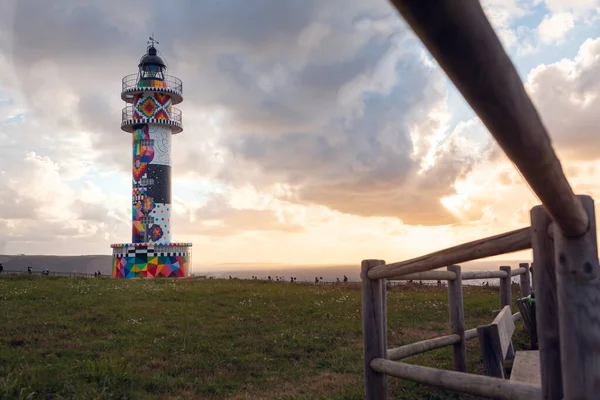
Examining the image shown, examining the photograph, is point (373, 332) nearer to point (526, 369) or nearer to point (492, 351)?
point (492, 351)

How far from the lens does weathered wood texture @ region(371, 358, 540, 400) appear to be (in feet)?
10.7

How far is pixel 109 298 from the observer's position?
647 inches

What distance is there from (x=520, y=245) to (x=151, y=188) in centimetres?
3623

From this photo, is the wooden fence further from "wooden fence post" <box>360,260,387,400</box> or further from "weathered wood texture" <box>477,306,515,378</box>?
"weathered wood texture" <box>477,306,515,378</box>

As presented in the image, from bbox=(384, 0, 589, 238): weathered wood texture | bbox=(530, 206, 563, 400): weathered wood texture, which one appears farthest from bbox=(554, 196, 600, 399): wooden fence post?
bbox=(384, 0, 589, 238): weathered wood texture

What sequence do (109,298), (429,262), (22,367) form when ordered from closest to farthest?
(429,262)
(22,367)
(109,298)

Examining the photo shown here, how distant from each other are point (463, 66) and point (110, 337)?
10.7 metres

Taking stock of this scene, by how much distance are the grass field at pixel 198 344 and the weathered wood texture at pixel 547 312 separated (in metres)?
3.98

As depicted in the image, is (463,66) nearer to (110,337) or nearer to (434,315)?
(110,337)

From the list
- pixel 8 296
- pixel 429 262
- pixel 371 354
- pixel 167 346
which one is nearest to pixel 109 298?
pixel 8 296

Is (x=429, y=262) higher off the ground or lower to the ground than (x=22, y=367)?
higher

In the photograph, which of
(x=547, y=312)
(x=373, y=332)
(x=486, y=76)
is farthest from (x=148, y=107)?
(x=486, y=76)

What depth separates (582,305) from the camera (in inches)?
92.0

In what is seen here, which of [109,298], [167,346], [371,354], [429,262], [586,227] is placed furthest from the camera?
[109,298]
